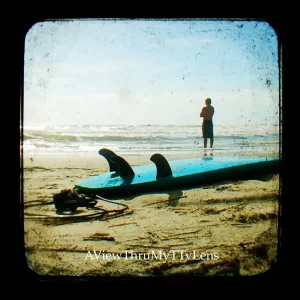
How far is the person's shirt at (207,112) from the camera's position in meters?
1.58

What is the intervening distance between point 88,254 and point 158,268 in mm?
311

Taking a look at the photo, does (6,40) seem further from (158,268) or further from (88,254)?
(158,268)

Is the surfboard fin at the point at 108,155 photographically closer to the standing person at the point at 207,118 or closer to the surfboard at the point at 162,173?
the surfboard at the point at 162,173

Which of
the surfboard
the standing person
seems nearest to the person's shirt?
the standing person

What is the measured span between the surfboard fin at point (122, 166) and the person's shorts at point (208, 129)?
43 cm

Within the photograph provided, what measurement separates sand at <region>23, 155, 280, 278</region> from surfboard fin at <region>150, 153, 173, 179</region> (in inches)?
2.3

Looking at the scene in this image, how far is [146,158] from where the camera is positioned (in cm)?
179

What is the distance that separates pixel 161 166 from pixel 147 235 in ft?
1.31

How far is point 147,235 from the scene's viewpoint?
1.65 meters

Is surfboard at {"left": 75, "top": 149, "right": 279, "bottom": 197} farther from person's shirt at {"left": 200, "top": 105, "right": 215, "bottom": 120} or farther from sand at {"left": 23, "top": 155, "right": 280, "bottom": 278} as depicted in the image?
person's shirt at {"left": 200, "top": 105, "right": 215, "bottom": 120}

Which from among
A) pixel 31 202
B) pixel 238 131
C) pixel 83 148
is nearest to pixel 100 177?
pixel 83 148

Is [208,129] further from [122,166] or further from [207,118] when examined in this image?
[122,166]

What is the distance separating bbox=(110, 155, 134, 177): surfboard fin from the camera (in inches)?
69.8

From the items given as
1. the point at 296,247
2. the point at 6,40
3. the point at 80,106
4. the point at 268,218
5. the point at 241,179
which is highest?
the point at 6,40
